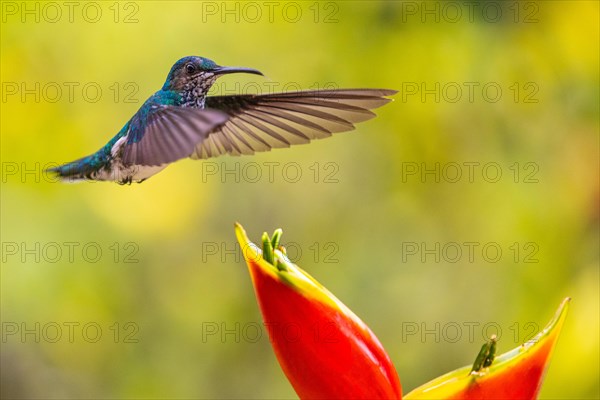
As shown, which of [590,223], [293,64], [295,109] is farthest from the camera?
[293,64]

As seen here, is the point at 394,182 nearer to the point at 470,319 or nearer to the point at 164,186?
the point at 470,319

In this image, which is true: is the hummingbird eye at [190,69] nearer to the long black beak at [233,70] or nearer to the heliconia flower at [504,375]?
the long black beak at [233,70]

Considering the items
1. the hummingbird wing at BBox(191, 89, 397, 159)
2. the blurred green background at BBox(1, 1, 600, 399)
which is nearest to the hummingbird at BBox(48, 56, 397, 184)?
the hummingbird wing at BBox(191, 89, 397, 159)

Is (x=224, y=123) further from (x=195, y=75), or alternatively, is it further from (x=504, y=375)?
(x=504, y=375)

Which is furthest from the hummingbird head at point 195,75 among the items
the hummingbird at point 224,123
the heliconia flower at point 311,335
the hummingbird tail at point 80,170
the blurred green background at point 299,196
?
the blurred green background at point 299,196

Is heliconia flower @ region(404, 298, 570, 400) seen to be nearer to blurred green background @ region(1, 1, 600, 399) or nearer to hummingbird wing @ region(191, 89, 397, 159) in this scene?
hummingbird wing @ region(191, 89, 397, 159)

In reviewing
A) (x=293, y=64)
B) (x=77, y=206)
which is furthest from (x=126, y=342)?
(x=293, y=64)

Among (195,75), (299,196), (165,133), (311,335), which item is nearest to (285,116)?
(195,75)
